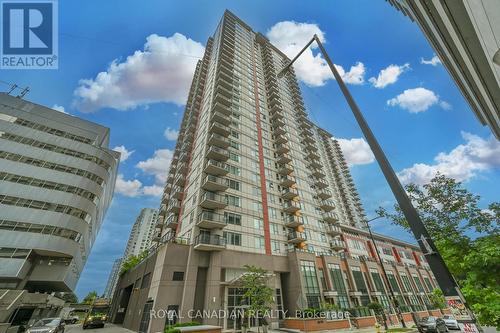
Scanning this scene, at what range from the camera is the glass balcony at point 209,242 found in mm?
25750

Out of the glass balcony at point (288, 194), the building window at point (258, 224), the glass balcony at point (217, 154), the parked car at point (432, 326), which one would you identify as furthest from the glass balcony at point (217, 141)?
the parked car at point (432, 326)

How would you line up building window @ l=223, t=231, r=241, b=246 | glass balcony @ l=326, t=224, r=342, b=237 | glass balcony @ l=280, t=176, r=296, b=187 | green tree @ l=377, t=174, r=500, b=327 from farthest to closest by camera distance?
glass balcony @ l=326, t=224, r=342, b=237, glass balcony @ l=280, t=176, r=296, b=187, building window @ l=223, t=231, r=241, b=246, green tree @ l=377, t=174, r=500, b=327

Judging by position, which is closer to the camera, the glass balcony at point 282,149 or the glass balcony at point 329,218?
the glass balcony at point 282,149

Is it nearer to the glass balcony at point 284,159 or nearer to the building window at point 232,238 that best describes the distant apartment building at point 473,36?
the building window at point 232,238

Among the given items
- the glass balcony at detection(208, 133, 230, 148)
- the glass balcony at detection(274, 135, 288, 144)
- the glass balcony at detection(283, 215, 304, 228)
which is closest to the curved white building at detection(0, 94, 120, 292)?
the glass balcony at detection(208, 133, 230, 148)

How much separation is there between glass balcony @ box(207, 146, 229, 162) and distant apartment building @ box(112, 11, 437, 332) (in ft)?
0.75

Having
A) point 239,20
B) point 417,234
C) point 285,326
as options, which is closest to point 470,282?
point 417,234

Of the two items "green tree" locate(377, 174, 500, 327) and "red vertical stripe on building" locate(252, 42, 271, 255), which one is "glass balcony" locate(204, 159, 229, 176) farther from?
"green tree" locate(377, 174, 500, 327)

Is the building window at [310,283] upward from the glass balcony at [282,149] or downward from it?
downward

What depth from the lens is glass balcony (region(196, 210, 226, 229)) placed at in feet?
90.1

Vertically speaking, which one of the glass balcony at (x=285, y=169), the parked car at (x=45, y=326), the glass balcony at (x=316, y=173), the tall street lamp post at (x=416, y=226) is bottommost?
the parked car at (x=45, y=326)

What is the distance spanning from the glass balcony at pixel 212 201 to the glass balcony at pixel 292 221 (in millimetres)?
11898

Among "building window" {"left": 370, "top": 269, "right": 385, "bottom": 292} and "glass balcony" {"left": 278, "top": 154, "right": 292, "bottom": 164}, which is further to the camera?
"glass balcony" {"left": 278, "top": 154, "right": 292, "bottom": 164}

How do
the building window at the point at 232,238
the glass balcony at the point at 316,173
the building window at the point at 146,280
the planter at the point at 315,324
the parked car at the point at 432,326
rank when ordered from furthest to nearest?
the glass balcony at the point at 316,173 → the building window at the point at 232,238 → the building window at the point at 146,280 → the planter at the point at 315,324 → the parked car at the point at 432,326
